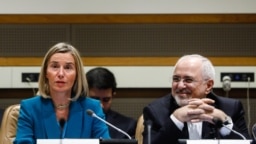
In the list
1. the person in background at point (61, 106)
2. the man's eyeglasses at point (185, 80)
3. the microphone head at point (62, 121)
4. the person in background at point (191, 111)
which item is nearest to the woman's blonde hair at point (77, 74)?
the person in background at point (61, 106)

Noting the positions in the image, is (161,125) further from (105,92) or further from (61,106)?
(105,92)

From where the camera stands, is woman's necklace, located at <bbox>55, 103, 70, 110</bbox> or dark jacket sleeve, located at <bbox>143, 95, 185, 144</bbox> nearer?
dark jacket sleeve, located at <bbox>143, 95, 185, 144</bbox>

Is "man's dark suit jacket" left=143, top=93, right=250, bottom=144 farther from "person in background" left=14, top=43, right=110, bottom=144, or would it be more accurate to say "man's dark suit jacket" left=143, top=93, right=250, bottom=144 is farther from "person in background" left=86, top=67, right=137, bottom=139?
"person in background" left=86, top=67, right=137, bottom=139

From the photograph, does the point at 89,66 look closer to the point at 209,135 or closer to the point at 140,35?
the point at 140,35

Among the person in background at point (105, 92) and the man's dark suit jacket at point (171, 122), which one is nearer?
the man's dark suit jacket at point (171, 122)

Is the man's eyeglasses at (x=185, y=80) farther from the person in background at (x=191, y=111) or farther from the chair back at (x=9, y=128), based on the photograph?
the chair back at (x=9, y=128)

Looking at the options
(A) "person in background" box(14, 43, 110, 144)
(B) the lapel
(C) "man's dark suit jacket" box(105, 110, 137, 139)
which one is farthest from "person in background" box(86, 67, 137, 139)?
(B) the lapel

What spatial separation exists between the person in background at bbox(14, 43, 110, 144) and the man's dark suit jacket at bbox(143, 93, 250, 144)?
32 cm

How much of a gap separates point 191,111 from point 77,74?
0.84 metres

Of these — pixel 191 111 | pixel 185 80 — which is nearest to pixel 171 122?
pixel 191 111

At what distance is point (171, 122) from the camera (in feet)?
9.66

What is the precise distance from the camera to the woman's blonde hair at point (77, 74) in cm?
332

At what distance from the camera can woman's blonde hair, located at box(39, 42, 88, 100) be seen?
332 centimetres

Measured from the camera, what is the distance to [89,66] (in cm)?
530
